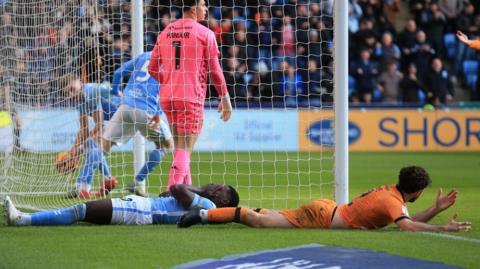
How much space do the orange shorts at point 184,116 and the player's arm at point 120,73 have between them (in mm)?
1317

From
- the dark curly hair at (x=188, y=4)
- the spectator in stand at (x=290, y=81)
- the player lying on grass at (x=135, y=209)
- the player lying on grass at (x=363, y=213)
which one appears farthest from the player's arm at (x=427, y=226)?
the spectator in stand at (x=290, y=81)

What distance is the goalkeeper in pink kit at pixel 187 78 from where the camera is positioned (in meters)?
9.63

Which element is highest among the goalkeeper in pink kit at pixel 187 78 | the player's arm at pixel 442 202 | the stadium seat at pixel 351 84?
the stadium seat at pixel 351 84

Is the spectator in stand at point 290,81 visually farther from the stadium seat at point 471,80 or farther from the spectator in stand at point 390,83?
the stadium seat at point 471,80

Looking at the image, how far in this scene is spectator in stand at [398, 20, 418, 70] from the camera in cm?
2389

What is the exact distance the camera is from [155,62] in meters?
9.93

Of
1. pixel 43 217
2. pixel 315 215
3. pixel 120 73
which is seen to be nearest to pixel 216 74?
pixel 120 73

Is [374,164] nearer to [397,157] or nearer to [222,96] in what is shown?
[397,157]

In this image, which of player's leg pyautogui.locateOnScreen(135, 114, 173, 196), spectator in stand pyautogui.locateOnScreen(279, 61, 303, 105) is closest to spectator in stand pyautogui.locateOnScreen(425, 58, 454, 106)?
spectator in stand pyautogui.locateOnScreen(279, 61, 303, 105)

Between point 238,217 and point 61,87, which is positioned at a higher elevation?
point 61,87

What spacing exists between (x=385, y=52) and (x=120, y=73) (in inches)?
528

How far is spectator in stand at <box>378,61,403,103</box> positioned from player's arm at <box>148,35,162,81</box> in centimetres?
1375

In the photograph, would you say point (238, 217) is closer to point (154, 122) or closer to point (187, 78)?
point (187, 78)

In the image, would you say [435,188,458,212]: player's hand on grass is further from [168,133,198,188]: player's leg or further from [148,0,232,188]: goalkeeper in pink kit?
[168,133,198,188]: player's leg
